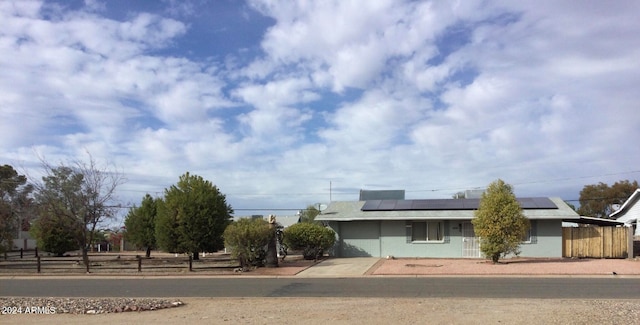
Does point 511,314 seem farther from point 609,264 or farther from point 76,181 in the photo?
point 76,181

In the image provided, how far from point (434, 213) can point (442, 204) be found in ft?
4.23

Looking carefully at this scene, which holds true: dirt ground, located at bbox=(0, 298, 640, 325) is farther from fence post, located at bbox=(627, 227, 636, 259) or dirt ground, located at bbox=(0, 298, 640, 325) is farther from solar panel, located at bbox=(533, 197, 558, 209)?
solar panel, located at bbox=(533, 197, 558, 209)

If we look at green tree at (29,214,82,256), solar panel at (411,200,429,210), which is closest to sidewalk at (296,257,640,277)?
solar panel at (411,200,429,210)

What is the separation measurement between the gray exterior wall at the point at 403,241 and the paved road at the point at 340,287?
1024 cm

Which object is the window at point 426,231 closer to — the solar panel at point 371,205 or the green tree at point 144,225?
the solar panel at point 371,205

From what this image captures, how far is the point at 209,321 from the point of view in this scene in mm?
10102

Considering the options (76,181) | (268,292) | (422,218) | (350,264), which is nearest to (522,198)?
(422,218)

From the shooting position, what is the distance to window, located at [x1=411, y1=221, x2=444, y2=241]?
29703mm

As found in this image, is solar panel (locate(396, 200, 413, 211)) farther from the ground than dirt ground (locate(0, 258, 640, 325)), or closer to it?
farther from the ground

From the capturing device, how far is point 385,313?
10.9 m

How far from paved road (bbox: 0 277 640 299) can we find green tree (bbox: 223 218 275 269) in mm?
3619

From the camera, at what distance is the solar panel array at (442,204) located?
2943 cm

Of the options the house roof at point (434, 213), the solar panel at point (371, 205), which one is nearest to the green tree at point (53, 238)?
the house roof at point (434, 213)

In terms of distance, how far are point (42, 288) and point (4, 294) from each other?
→ 175cm
